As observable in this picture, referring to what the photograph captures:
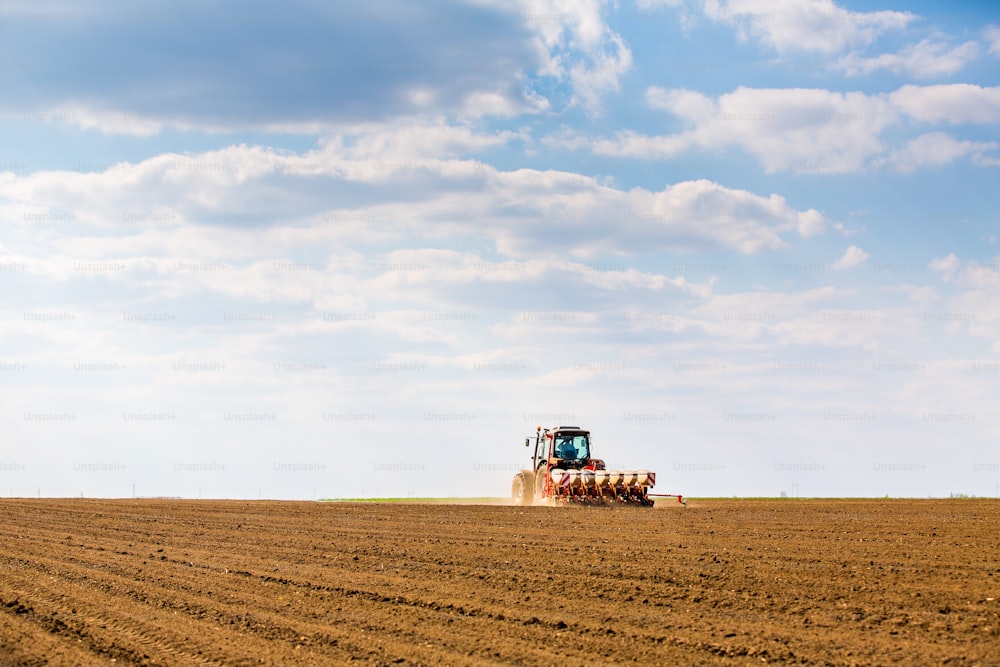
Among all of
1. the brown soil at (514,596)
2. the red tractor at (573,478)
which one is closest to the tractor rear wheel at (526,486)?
the red tractor at (573,478)

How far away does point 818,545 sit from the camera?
16891mm

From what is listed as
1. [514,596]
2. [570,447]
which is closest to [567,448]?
[570,447]

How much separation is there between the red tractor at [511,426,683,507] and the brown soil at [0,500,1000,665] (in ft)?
33.4

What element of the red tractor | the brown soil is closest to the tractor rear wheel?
the red tractor

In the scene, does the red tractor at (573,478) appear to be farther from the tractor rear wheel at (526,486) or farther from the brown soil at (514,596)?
the brown soil at (514,596)

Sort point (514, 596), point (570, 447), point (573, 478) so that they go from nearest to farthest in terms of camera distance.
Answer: point (514, 596), point (573, 478), point (570, 447)

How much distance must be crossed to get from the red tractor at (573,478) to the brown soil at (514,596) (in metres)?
10.2

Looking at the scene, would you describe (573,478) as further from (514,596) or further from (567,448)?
(514,596)

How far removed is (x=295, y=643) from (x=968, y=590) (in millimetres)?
7282

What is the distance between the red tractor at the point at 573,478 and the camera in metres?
31.7

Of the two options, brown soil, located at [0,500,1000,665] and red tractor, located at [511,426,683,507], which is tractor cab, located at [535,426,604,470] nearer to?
red tractor, located at [511,426,683,507]

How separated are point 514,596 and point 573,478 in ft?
65.3

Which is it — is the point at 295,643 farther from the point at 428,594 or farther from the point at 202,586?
the point at 202,586

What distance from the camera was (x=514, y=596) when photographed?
1212cm
